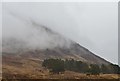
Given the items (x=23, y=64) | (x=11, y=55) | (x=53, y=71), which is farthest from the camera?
(x=11, y=55)

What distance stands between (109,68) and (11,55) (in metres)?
63.9

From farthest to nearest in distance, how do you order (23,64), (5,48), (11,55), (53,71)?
1. (5,48)
2. (11,55)
3. (23,64)
4. (53,71)

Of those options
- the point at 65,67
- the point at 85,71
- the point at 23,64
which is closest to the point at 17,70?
the point at 23,64

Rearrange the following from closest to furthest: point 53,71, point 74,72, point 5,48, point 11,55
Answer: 1. point 53,71
2. point 74,72
3. point 11,55
4. point 5,48

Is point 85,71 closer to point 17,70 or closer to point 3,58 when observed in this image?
point 17,70

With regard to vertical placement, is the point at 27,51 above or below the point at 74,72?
above

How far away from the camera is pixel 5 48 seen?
188 m

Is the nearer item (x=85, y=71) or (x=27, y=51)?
(x=85, y=71)

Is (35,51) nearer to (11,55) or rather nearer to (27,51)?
(27,51)

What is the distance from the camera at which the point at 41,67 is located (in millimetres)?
148125

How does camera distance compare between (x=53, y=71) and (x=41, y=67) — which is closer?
(x=53, y=71)

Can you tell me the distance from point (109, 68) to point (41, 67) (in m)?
39.1

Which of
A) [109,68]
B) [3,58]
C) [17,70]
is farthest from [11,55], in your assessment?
[109,68]

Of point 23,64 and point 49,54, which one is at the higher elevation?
point 49,54
